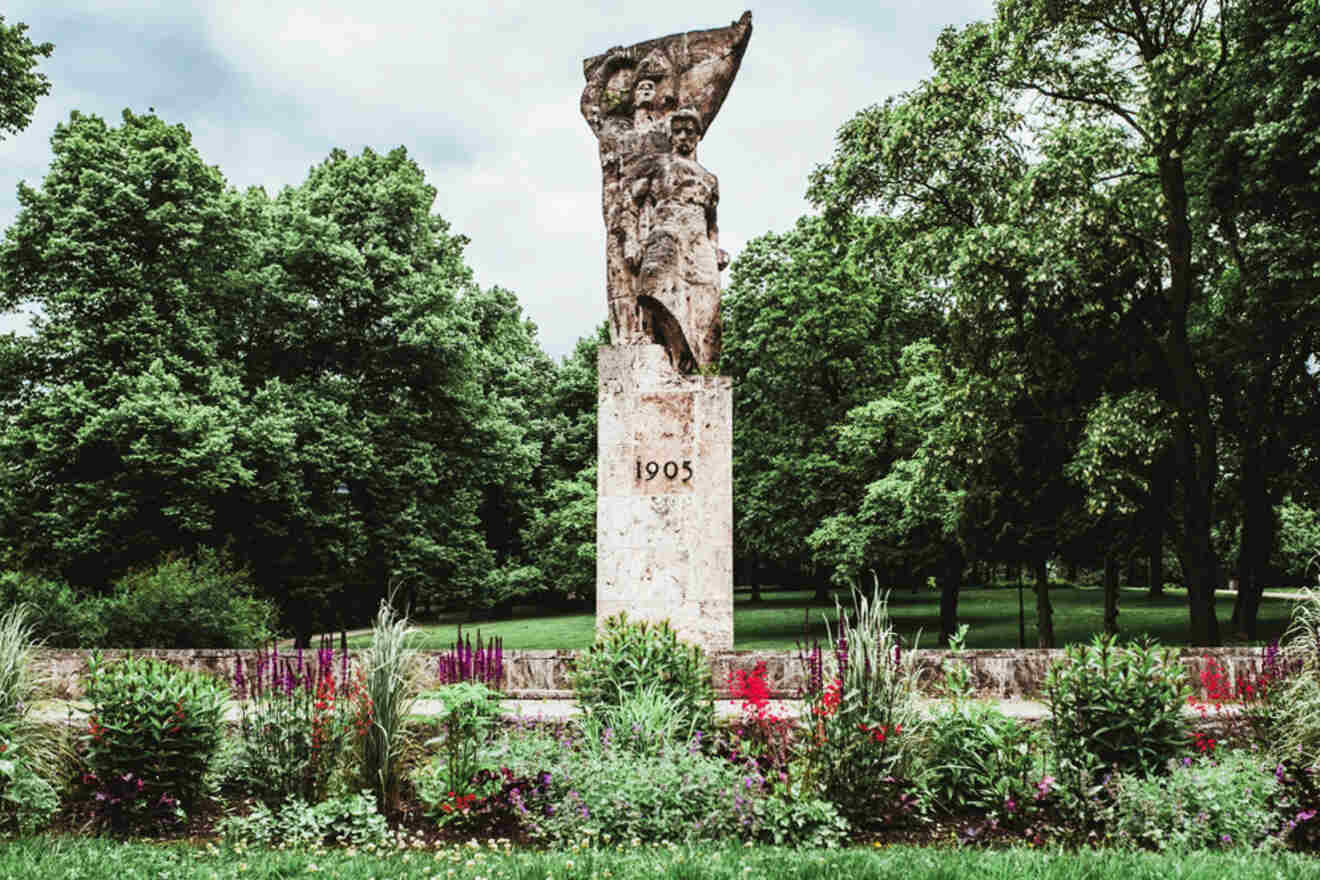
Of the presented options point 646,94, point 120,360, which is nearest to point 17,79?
point 120,360

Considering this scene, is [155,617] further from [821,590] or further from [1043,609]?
[821,590]

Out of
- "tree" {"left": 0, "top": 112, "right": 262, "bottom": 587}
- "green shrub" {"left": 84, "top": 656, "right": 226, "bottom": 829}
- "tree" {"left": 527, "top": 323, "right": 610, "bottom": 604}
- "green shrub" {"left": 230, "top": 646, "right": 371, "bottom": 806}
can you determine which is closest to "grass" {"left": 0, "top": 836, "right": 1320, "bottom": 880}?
"green shrub" {"left": 84, "top": 656, "right": 226, "bottom": 829}

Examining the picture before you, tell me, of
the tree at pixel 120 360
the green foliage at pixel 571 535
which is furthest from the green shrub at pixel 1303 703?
the green foliage at pixel 571 535

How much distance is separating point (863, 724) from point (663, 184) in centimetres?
681

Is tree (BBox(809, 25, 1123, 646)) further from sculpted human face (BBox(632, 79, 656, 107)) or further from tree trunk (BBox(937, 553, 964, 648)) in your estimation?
sculpted human face (BBox(632, 79, 656, 107))

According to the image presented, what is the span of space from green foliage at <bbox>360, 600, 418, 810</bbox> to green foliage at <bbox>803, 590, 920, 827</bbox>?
246cm

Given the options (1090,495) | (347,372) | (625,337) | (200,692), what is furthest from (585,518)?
(200,692)

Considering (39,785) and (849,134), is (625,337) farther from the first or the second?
(849,134)

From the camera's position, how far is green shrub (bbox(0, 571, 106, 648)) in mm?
14820

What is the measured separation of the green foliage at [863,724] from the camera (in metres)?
5.97

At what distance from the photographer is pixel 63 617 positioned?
49.6 ft

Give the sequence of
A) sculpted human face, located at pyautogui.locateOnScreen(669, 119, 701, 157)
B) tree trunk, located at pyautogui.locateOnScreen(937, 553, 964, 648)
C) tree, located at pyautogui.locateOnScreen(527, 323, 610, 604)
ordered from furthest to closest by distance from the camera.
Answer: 1. tree, located at pyautogui.locateOnScreen(527, 323, 610, 604)
2. tree trunk, located at pyautogui.locateOnScreen(937, 553, 964, 648)
3. sculpted human face, located at pyautogui.locateOnScreen(669, 119, 701, 157)

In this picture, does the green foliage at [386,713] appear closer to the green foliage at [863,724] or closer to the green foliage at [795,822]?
the green foliage at [795,822]

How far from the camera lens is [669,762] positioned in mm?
6062
